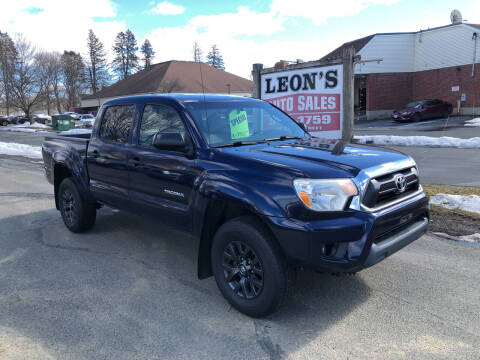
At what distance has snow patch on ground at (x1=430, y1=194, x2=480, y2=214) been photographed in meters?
6.20

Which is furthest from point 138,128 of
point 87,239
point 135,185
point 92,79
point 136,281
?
point 92,79

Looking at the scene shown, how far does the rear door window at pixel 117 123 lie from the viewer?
182 inches

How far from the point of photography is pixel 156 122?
169 inches

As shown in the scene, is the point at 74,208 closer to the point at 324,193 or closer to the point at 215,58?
the point at 324,193

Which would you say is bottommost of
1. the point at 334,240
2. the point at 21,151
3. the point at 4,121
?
the point at 21,151

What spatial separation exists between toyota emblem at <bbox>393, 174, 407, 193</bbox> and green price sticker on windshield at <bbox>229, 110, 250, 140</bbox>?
59.7 inches

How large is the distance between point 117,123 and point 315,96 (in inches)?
183

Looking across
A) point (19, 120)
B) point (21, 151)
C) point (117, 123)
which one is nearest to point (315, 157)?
point (117, 123)

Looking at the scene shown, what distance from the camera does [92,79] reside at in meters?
75.8

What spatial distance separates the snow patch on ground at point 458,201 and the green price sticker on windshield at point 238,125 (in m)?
3.98

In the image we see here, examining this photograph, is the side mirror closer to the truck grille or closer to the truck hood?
the truck hood

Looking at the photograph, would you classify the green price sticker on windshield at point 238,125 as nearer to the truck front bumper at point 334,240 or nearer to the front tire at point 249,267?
the front tire at point 249,267

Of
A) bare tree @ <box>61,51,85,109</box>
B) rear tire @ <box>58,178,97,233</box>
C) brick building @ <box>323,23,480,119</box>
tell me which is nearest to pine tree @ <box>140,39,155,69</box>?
bare tree @ <box>61,51,85,109</box>

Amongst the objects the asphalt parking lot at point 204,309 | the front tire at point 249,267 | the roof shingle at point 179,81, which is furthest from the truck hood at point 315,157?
the roof shingle at point 179,81
